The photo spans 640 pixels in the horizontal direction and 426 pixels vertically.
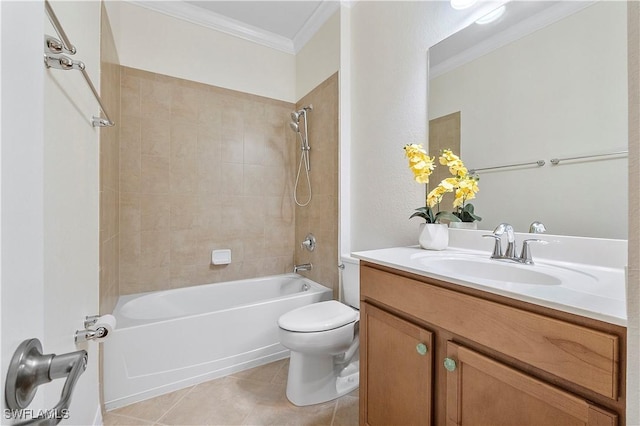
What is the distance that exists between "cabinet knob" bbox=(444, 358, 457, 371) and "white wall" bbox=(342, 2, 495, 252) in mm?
834

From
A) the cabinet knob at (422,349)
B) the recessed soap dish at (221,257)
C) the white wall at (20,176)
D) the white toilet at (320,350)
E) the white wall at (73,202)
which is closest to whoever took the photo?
the white wall at (20,176)

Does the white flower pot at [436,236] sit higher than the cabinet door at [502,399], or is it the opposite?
the white flower pot at [436,236]

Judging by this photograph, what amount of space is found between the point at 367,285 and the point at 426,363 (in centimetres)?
34

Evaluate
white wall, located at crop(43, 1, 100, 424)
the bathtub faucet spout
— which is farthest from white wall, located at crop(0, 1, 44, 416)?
the bathtub faucet spout

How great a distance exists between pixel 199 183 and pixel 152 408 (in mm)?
1488

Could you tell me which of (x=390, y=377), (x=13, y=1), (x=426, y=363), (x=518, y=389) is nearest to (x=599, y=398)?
(x=518, y=389)

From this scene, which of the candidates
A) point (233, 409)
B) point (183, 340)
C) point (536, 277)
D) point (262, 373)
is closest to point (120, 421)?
point (183, 340)

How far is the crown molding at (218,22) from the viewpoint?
2.01 metres

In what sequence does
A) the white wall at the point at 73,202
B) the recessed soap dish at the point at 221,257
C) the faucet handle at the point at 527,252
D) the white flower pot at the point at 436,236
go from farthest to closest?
the recessed soap dish at the point at 221,257 < the white flower pot at the point at 436,236 < the faucet handle at the point at 527,252 < the white wall at the point at 73,202

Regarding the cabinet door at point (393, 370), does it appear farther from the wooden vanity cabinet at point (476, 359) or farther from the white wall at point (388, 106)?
the white wall at point (388, 106)

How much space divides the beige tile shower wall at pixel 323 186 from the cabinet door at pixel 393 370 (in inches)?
36.4

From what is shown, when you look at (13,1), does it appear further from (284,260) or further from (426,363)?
(284,260)

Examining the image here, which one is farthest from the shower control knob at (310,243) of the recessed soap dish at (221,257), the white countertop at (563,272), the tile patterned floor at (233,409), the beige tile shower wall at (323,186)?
the white countertop at (563,272)

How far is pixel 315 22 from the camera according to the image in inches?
87.1
